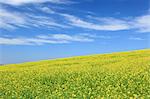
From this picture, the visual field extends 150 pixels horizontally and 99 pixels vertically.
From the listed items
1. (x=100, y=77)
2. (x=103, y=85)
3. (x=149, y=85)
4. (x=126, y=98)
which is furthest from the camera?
(x=100, y=77)

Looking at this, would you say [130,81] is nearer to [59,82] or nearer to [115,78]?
[115,78]

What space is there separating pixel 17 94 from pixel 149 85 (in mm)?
6254

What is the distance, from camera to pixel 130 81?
1741cm

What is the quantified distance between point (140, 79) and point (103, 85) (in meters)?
2.14

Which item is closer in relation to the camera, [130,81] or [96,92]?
[96,92]

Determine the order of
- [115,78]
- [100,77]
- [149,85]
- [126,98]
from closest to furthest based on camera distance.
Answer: [126,98], [149,85], [115,78], [100,77]

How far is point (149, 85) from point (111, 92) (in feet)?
8.11

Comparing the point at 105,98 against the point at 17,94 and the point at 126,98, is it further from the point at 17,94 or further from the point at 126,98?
the point at 17,94

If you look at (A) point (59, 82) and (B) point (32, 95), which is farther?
(A) point (59, 82)

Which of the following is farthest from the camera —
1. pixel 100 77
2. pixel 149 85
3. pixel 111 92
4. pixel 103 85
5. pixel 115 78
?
pixel 100 77

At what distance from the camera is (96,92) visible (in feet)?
48.5

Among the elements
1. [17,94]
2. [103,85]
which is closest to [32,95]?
[17,94]

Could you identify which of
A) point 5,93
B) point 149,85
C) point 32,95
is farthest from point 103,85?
point 5,93

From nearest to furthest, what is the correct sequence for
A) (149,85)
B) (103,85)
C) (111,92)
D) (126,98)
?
(126,98) < (111,92) < (149,85) < (103,85)
